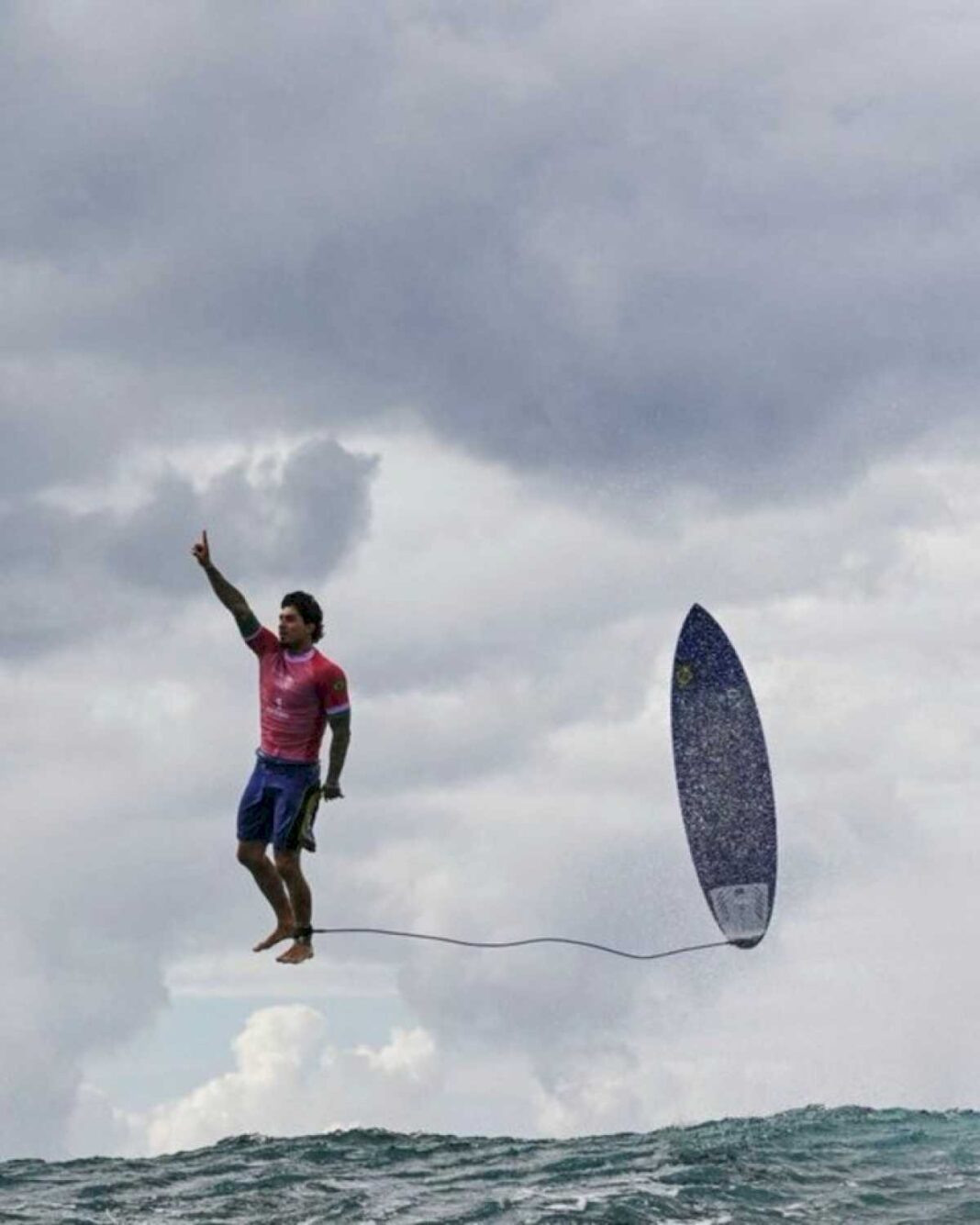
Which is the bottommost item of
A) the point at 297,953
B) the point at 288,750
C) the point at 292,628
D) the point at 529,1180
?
the point at 529,1180

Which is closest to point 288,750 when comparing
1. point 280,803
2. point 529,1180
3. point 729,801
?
point 280,803

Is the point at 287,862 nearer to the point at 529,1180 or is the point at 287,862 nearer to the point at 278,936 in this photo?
the point at 278,936

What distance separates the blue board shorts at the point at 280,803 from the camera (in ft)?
61.1

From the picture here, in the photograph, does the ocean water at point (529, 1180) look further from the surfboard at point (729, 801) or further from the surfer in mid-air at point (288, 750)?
the surfboard at point (729, 801)

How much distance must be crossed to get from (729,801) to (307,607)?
9861 mm

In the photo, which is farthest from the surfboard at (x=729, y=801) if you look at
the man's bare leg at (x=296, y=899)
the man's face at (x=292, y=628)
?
the man's face at (x=292, y=628)

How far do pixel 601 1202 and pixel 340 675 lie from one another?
5.99 metres

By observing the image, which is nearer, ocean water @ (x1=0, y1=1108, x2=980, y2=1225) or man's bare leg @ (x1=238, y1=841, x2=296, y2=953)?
ocean water @ (x1=0, y1=1108, x2=980, y2=1225)

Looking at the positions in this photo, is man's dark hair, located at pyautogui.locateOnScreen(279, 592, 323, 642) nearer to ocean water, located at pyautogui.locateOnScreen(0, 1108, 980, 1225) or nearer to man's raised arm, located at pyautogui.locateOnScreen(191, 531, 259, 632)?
man's raised arm, located at pyautogui.locateOnScreen(191, 531, 259, 632)

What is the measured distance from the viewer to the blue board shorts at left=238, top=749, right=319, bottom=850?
1862 cm

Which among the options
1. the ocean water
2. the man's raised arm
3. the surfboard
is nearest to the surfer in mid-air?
the man's raised arm

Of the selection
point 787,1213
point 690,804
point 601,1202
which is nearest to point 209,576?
point 601,1202

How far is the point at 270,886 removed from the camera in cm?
1900

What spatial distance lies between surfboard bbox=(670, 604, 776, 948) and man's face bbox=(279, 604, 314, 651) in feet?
31.4
